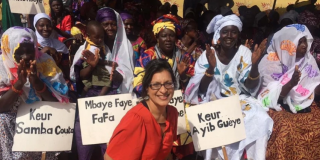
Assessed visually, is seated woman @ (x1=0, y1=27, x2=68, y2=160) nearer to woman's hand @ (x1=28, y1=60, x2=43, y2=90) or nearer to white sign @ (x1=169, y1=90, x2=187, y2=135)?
woman's hand @ (x1=28, y1=60, x2=43, y2=90)

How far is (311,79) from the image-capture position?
176 inches

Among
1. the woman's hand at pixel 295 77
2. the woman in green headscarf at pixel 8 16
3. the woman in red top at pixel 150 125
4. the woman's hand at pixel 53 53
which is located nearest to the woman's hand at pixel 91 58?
the woman's hand at pixel 53 53

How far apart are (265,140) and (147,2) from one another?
13.5 ft

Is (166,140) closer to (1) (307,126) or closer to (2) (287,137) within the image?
(2) (287,137)

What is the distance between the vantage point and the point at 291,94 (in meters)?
4.39

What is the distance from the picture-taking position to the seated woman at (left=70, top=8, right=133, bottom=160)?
13.3 feet

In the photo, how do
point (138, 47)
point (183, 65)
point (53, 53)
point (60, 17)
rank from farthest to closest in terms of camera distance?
point (60, 17) < point (138, 47) < point (53, 53) < point (183, 65)

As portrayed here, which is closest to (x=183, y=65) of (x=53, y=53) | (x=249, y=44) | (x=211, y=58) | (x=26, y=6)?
(x=211, y=58)

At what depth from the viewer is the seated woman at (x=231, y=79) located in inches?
160

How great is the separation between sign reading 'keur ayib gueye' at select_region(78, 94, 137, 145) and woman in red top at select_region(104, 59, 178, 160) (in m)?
0.82

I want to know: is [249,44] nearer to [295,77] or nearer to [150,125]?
[295,77]

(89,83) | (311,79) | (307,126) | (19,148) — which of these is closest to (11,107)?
(19,148)

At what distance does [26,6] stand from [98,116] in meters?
2.06

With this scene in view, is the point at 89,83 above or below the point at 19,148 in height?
above
